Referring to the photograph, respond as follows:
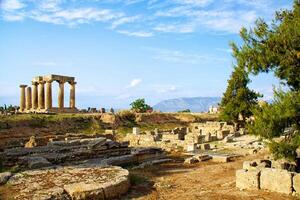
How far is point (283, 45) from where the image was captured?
13383 mm

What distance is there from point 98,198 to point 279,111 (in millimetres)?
6715

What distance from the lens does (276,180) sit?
40.8ft

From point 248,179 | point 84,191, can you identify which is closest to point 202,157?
point 248,179

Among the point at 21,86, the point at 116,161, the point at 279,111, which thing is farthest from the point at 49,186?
the point at 21,86

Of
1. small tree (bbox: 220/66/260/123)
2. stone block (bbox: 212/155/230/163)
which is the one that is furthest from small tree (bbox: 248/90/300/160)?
small tree (bbox: 220/66/260/123)

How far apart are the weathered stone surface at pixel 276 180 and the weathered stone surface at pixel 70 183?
475 cm

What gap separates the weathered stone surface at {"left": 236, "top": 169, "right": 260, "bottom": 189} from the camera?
12953 millimetres

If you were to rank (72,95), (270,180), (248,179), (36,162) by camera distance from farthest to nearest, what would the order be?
1. (72,95)
2. (36,162)
3. (248,179)
4. (270,180)

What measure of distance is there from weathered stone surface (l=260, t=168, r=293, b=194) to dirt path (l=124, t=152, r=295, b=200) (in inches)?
12.4

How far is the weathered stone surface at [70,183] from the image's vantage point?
1125 cm

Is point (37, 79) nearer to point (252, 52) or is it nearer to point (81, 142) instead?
point (81, 142)

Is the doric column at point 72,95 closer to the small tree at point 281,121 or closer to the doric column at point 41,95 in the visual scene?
the doric column at point 41,95

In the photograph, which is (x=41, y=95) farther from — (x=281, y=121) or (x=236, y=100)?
(x=281, y=121)

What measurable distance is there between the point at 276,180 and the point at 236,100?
2919 centimetres
